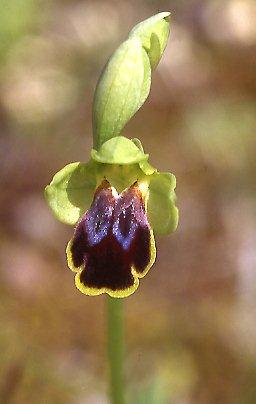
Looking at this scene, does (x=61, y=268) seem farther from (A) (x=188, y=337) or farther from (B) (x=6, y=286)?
(A) (x=188, y=337)

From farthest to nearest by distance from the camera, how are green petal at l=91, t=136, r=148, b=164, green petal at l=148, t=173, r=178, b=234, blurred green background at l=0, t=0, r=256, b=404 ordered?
blurred green background at l=0, t=0, r=256, b=404 < green petal at l=148, t=173, r=178, b=234 < green petal at l=91, t=136, r=148, b=164

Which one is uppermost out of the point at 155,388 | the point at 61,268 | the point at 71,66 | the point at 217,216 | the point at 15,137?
the point at 71,66

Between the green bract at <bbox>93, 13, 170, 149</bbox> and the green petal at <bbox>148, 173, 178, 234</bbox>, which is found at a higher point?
the green bract at <bbox>93, 13, 170, 149</bbox>

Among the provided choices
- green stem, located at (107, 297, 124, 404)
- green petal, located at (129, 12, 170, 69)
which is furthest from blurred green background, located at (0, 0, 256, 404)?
green petal, located at (129, 12, 170, 69)

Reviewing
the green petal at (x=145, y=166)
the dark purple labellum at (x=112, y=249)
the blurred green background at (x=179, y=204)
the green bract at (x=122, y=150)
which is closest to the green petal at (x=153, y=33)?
the green bract at (x=122, y=150)

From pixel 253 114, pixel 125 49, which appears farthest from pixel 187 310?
pixel 125 49

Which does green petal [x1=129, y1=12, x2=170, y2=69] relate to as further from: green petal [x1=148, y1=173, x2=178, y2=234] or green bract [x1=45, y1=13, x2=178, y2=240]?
green petal [x1=148, y1=173, x2=178, y2=234]
